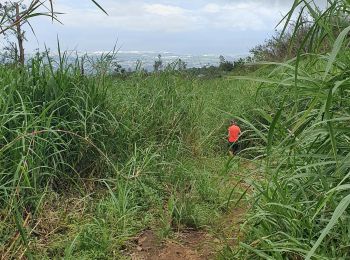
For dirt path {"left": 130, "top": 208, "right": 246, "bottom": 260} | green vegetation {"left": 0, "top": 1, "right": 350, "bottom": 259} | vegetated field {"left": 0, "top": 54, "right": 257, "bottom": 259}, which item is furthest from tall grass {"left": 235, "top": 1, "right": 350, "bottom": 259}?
dirt path {"left": 130, "top": 208, "right": 246, "bottom": 260}

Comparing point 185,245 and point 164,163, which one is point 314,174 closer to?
point 185,245

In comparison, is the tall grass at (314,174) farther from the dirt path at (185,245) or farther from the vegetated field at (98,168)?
the dirt path at (185,245)

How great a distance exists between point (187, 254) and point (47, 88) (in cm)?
161

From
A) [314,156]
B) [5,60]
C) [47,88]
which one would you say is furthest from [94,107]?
[314,156]

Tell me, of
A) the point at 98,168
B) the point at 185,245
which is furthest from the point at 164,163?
the point at 185,245

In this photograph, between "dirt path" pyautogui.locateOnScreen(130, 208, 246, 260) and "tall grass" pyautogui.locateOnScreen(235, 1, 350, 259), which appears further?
"dirt path" pyautogui.locateOnScreen(130, 208, 246, 260)

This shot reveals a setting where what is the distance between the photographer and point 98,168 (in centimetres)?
338

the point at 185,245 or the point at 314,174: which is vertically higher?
the point at 314,174

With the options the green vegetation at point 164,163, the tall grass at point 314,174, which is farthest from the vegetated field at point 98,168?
the tall grass at point 314,174

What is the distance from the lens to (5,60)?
3.95 metres

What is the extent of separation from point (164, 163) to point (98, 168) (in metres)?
0.51

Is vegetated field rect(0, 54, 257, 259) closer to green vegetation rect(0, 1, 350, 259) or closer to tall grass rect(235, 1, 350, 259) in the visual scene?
green vegetation rect(0, 1, 350, 259)

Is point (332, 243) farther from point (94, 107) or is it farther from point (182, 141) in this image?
point (182, 141)

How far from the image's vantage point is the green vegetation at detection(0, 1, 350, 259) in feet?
6.05
